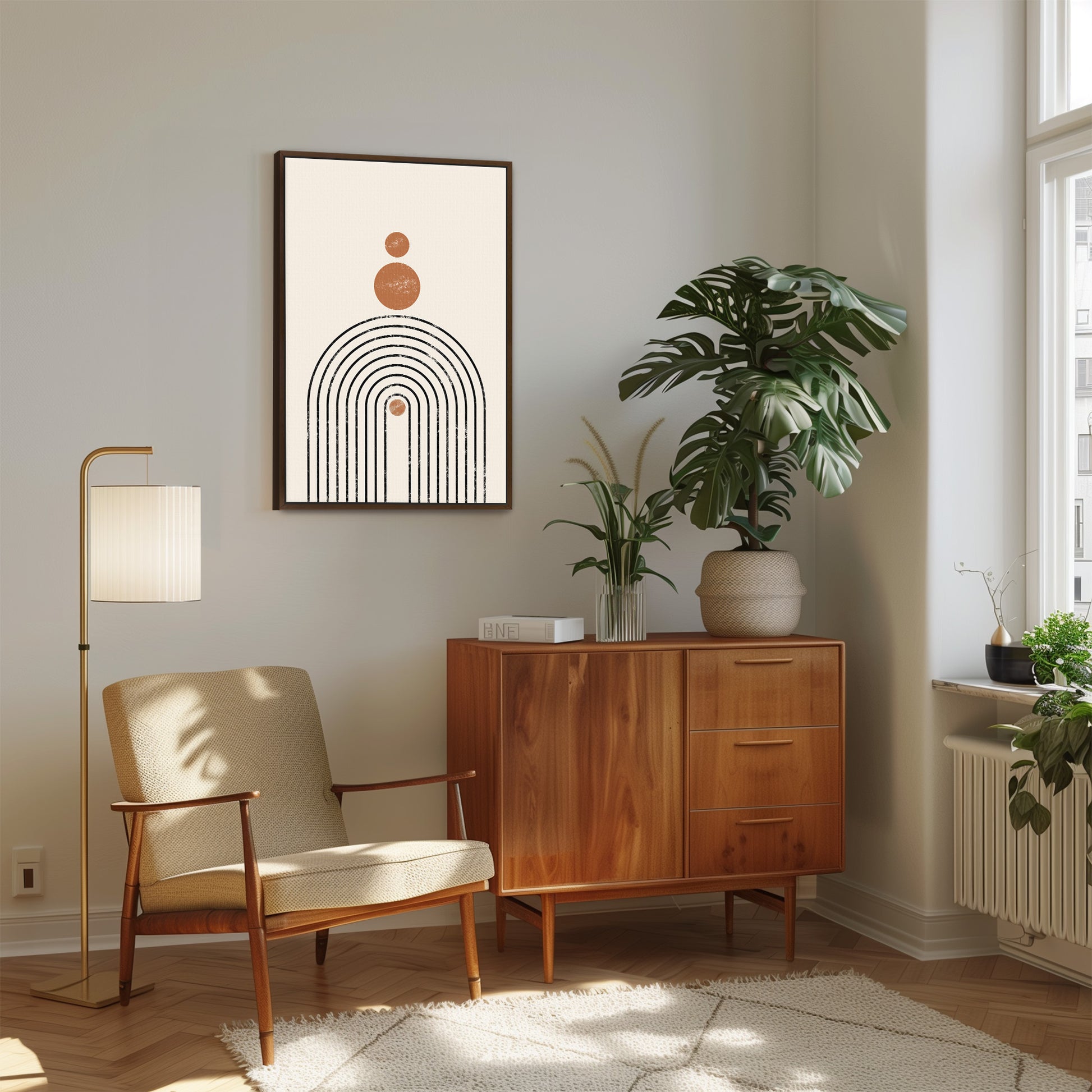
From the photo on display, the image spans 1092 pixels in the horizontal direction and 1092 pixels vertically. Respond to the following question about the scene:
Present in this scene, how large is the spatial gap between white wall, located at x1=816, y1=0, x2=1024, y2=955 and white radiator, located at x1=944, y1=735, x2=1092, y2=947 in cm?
12

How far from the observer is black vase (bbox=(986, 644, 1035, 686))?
11.3ft

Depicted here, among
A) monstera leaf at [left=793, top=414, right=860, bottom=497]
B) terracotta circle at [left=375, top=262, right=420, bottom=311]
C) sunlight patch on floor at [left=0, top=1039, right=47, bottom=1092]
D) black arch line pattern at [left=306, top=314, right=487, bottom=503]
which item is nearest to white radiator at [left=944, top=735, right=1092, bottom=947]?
monstera leaf at [left=793, top=414, right=860, bottom=497]

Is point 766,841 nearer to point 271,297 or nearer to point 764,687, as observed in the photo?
point 764,687

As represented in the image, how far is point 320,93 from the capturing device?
12.8ft

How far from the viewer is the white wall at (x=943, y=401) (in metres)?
3.65

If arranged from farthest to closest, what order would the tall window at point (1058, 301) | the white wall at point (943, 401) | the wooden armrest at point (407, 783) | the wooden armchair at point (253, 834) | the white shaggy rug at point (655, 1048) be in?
the white wall at point (943, 401) → the tall window at point (1058, 301) → the wooden armrest at point (407, 783) → the wooden armchair at point (253, 834) → the white shaggy rug at point (655, 1048)

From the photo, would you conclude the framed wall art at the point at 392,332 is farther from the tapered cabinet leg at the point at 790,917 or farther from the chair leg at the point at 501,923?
the tapered cabinet leg at the point at 790,917

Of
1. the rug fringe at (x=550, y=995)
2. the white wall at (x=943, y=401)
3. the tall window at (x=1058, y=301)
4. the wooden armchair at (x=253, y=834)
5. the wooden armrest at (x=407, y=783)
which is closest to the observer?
the wooden armchair at (x=253, y=834)

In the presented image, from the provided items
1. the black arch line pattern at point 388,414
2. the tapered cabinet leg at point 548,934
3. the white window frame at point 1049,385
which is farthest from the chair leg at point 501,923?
the white window frame at point 1049,385

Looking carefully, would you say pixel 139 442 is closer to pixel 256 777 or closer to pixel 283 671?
pixel 283 671

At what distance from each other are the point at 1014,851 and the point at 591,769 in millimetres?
1199

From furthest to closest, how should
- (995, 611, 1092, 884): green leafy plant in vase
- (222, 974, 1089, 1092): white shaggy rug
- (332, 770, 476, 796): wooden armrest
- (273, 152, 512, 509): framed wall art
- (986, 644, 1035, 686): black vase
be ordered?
(273, 152, 512, 509): framed wall art < (986, 644, 1035, 686): black vase < (332, 770, 476, 796): wooden armrest < (995, 611, 1092, 884): green leafy plant in vase < (222, 974, 1089, 1092): white shaggy rug

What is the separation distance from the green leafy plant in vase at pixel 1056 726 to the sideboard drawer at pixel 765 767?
528 mm

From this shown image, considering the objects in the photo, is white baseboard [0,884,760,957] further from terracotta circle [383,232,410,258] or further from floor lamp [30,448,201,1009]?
terracotta circle [383,232,410,258]
